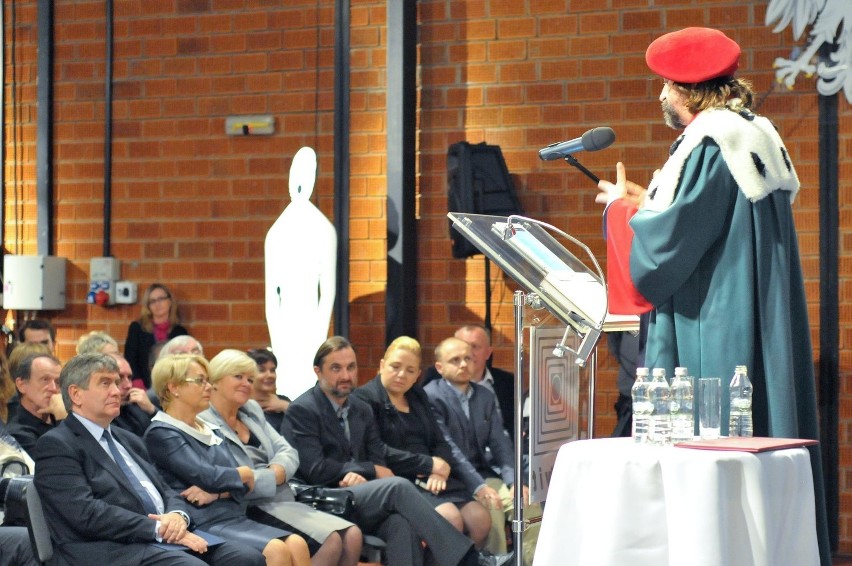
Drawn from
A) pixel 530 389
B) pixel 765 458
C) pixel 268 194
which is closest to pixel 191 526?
pixel 530 389

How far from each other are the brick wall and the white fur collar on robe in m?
3.37

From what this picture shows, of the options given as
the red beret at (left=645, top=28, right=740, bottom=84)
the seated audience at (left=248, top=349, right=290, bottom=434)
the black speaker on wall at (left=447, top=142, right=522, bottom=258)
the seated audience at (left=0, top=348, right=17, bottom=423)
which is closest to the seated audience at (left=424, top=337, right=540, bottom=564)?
the seated audience at (left=248, top=349, right=290, bottom=434)

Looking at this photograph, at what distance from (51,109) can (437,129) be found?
A: 7.55 ft

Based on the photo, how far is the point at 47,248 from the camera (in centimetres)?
706

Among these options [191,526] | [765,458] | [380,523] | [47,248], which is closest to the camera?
[765,458]

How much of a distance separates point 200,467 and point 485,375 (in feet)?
6.37

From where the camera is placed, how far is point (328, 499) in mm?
4770

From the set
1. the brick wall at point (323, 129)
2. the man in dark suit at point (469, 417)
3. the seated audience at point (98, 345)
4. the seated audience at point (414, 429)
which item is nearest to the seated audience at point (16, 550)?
the seated audience at point (98, 345)

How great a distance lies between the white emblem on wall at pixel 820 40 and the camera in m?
5.98

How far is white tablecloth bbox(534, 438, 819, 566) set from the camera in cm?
240

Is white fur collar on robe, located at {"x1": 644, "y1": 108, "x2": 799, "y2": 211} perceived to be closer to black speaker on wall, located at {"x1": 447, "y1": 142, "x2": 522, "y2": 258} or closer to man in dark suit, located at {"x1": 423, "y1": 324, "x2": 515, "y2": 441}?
man in dark suit, located at {"x1": 423, "y1": 324, "x2": 515, "y2": 441}

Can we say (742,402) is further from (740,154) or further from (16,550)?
(16,550)

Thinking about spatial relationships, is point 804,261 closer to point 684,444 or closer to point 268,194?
point 268,194

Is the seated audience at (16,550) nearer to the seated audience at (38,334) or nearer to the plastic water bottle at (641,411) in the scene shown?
the seated audience at (38,334)
